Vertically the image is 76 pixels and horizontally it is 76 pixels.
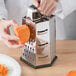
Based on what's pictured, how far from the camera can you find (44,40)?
0.77m

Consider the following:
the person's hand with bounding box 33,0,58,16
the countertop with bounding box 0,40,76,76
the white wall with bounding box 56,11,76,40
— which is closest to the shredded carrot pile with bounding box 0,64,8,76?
the countertop with bounding box 0,40,76,76

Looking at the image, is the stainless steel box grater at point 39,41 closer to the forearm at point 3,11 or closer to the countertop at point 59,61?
the countertop at point 59,61

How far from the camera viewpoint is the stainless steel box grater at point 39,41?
744 millimetres

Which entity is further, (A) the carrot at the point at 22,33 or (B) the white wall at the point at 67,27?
(B) the white wall at the point at 67,27

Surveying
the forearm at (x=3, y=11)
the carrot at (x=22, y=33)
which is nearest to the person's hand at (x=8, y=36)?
the carrot at (x=22, y=33)

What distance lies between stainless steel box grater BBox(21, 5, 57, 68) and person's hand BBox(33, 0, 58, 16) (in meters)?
0.02

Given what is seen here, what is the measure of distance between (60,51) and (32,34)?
0.18m


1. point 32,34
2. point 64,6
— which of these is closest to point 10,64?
point 32,34

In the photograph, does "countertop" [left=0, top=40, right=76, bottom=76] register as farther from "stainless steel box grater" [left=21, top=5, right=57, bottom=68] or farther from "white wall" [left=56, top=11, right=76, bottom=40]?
"white wall" [left=56, top=11, right=76, bottom=40]

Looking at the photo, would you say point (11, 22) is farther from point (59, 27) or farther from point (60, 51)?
point (59, 27)

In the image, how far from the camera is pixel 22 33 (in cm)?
74

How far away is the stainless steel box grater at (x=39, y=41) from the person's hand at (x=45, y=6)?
0.05ft

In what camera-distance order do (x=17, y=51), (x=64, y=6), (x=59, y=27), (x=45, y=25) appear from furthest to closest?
1. (x=59, y=27)
2. (x=64, y=6)
3. (x=17, y=51)
4. (x=45, y=25)

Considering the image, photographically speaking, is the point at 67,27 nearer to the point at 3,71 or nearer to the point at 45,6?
the point at 45,6
